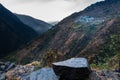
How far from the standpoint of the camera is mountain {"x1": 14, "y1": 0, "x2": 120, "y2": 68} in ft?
267

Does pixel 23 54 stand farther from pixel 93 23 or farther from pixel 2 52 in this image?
pixel 93 23

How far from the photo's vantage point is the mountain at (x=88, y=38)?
81250mm

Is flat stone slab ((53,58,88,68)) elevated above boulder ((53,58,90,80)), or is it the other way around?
flat stone slab ((53,58,88,68))

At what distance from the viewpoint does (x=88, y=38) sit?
3939 inches

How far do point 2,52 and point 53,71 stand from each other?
130 meters

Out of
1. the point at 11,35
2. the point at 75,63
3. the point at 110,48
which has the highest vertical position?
the point at 11,35

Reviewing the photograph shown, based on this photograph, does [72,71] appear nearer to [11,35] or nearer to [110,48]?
[110,48]

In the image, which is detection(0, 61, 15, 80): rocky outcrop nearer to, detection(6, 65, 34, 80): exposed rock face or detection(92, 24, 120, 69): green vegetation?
detection(6, 65, 34, 80): exposed rock face

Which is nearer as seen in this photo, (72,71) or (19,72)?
(72,71)

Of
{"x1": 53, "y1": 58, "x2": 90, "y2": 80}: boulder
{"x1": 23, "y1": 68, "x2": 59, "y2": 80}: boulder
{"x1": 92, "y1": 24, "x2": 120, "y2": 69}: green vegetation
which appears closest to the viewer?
{"x1": 53, "y1": 58, "x2": 90, "y2": 80}: boulder

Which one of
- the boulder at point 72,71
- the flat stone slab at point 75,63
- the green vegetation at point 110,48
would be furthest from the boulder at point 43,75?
the green vegetation at point 110,48

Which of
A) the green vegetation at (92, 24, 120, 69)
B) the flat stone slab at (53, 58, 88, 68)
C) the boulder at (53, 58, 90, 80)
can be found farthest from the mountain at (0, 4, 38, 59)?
the boulder at (53, 58, 90, 80)

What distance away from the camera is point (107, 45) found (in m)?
83.6

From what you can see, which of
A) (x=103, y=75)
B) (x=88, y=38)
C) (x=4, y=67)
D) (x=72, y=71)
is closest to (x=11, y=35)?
(x=88, y=38)
